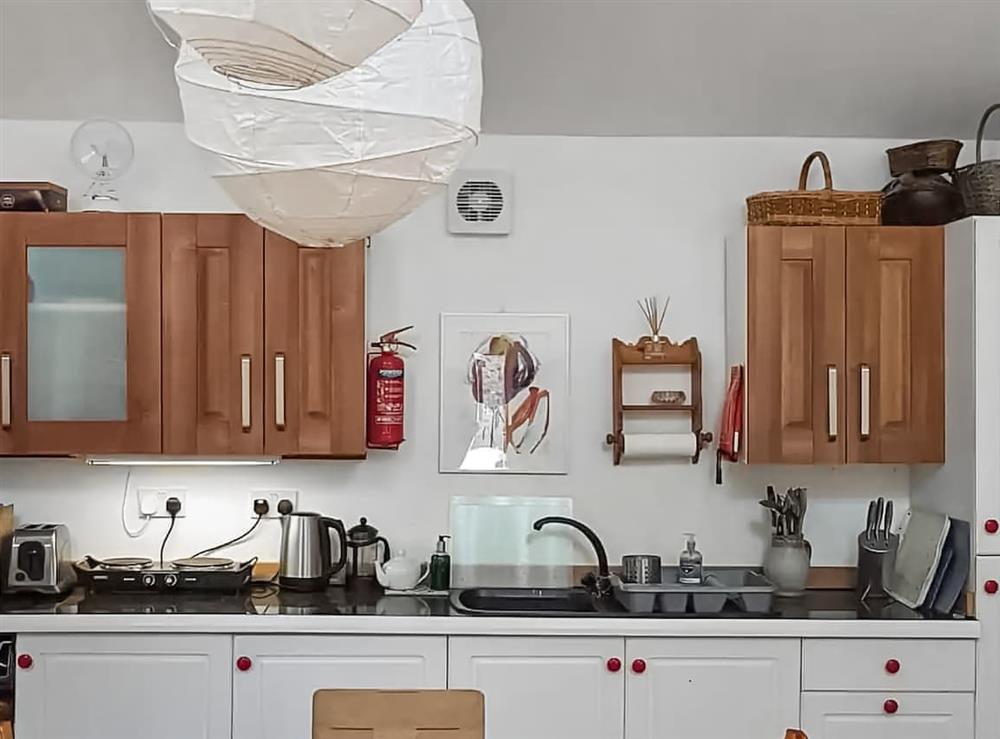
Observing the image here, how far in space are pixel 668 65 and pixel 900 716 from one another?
6.41 feet

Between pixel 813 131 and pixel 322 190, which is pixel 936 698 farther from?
pixel 322 190

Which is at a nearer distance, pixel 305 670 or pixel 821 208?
pixel 305 670

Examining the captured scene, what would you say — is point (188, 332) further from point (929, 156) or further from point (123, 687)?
point (929, 156)

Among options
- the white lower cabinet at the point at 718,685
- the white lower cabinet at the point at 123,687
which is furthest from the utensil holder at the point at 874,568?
the white lower cabinet at the point at 123,687

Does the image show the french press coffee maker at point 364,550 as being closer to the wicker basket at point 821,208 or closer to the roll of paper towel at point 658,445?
the roll of paper towel at point 658,445

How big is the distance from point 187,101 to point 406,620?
204 centimetres

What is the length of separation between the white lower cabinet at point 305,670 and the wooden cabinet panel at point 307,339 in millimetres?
582

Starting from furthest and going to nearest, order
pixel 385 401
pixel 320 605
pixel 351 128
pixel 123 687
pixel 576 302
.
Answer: pixel 576 302, pixel 385 401, pixel 320 605, pixel 123 687, pixel 351 128

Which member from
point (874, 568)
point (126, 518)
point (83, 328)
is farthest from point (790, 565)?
point (83, 328)

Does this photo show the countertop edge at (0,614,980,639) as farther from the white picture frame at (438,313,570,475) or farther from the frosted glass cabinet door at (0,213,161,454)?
the white picture frame at (438,313,570,475)

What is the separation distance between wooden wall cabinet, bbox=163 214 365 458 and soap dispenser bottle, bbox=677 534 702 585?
1.07m

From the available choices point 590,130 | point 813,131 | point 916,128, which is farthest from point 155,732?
point 916,128

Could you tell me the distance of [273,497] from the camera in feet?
13.4

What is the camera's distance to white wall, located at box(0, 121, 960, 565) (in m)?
4.09
